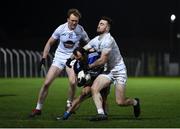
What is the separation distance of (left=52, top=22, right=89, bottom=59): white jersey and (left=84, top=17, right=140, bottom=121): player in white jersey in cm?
186

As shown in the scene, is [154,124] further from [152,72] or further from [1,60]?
[152,72]

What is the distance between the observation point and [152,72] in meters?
56.5

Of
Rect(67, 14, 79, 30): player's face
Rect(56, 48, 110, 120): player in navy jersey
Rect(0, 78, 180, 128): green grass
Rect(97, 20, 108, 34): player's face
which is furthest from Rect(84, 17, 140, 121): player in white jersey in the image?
Rect(67, 14, 79, 30): player's face

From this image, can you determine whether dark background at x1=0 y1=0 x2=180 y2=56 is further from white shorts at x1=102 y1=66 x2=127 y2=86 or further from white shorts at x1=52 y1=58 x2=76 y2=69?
white shorts at x1=102 y1=66 x2=127 y2=86

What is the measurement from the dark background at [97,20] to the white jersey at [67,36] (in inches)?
1741

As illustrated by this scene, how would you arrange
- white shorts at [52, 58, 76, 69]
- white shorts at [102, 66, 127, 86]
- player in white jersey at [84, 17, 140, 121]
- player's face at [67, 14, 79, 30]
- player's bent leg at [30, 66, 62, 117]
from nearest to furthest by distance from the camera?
player in white jersey at [84, 17, 140, 121] < white shorts at [102, 66, 127, 86] < player's face at [67, 14, 79, 30] < player's bent leg at [30, 66, 62, 117] < white shorts at [52, 58, 76, 69]

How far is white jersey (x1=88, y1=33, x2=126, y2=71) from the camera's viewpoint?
525 inches

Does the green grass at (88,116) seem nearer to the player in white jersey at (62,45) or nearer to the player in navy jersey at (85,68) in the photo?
the player in navy jersey at (85,68)

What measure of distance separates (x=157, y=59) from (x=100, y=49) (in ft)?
146

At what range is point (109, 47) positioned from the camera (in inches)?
526

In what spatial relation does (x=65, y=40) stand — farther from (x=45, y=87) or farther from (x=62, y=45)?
(x=45, y=87)

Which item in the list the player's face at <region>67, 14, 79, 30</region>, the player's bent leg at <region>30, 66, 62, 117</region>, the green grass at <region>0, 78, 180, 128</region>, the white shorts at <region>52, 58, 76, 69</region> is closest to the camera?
the green grass at <region>0, 78, 180, 128</region>

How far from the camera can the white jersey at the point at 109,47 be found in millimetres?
13344

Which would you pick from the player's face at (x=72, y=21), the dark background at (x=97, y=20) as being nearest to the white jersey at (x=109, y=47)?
the player's face at (x=72, y=21)
